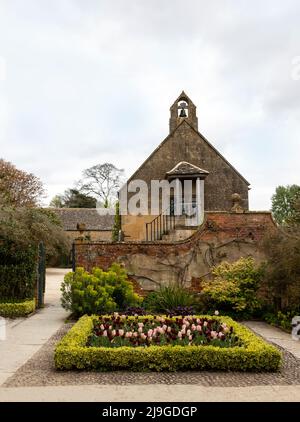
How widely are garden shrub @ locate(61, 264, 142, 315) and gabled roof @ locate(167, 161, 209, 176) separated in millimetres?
10622

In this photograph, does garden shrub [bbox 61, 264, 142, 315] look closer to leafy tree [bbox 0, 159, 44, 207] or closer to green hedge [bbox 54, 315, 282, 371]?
green hedge [bbox 54, 315, 282, 371]

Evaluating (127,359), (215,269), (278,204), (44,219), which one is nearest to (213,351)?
(127,359)

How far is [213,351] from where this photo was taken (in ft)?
23.6

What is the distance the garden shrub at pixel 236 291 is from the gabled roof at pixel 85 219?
3566cm

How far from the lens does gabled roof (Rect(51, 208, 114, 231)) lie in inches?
1914

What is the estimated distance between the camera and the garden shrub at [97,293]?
38.2 feet

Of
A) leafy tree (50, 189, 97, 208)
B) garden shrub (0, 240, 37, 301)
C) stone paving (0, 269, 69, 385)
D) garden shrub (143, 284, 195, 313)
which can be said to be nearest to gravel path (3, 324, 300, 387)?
stone paving (0, 269, 69, 385)

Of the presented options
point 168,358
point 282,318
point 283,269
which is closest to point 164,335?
point 168,358

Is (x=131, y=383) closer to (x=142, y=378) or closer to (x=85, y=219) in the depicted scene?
(x=142, y=378)

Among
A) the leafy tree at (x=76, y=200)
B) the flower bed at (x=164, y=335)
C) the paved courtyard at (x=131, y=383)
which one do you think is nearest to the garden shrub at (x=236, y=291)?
the flower bed at (x=164, y=335)

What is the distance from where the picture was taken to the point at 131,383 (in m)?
6.43

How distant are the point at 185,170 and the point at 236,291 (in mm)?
11182

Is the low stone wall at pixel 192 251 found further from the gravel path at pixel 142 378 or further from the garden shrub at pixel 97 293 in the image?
the gravel path at pixel 142 378
